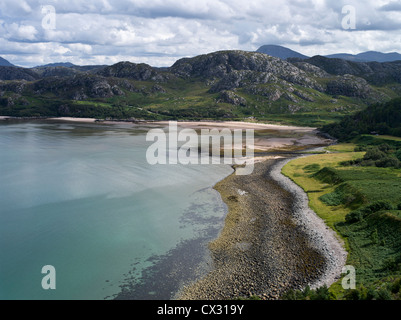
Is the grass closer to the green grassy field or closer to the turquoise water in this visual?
the green grassy field

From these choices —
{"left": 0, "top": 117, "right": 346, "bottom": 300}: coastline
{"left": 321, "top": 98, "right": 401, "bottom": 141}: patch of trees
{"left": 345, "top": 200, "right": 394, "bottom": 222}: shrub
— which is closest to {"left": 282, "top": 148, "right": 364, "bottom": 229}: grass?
{"left": 0, "top": 117, "right": 346, "bottom": 300}: coastline

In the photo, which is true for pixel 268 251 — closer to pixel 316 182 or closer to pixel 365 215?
pixel 365 215

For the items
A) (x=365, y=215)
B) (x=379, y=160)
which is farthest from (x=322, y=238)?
(x=379, y=160)

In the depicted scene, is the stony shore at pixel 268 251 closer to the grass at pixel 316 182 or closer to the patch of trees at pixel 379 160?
the grass at pixel 316 182

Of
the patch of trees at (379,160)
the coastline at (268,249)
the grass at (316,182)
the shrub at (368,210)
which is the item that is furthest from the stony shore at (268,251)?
the patch of trees at (379,160)

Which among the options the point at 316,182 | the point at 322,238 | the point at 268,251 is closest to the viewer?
the point at 268,251
